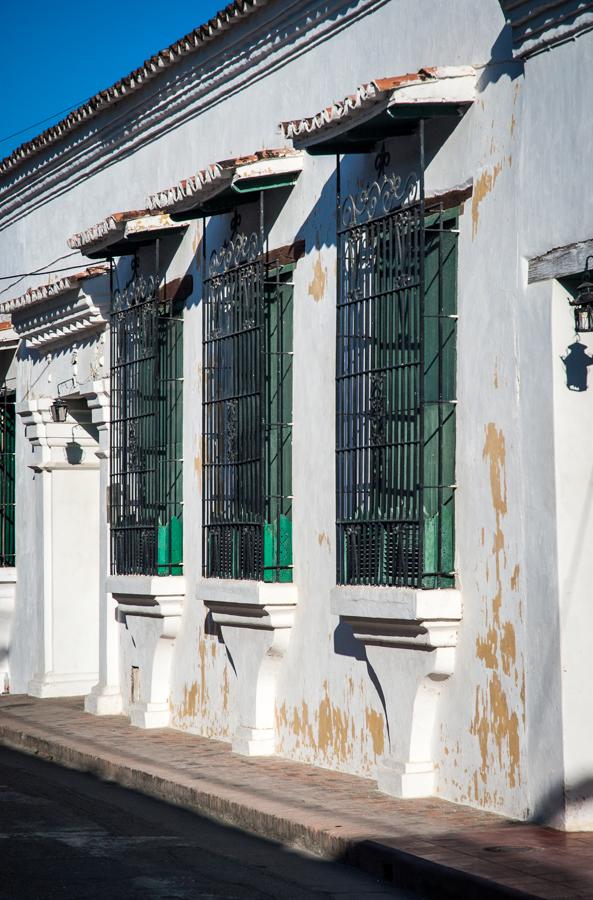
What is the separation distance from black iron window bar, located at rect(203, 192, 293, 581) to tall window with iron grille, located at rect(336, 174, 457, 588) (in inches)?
42.7

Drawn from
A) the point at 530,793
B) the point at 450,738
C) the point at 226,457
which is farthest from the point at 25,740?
the point at 530,793

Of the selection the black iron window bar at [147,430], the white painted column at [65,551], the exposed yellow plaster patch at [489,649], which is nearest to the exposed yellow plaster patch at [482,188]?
the exposed yellow plaster patch at [489,649]

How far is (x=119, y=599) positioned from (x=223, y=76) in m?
4.45

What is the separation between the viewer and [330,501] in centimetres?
1016

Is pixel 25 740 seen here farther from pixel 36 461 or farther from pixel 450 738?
pixel 450 738

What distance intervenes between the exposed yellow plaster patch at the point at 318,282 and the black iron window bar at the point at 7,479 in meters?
7.29

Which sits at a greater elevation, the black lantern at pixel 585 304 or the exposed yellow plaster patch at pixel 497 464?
the black lantern at pixel 585 304

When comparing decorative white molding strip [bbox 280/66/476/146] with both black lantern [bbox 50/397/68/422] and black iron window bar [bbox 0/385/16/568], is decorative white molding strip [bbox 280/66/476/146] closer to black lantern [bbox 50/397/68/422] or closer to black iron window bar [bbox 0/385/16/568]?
black lantern [bbox 50/397/68/422]

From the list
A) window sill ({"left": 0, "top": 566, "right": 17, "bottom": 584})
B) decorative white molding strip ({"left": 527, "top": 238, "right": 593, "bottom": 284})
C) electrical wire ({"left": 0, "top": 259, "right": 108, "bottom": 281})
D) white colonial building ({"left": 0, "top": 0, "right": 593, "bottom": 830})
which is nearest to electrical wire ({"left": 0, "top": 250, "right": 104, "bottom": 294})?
electrical wire ({"left": 0, "top": 259, "right": 108, "bottom": 281})

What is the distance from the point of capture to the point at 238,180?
1048cm

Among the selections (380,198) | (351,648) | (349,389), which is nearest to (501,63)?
(380,198)

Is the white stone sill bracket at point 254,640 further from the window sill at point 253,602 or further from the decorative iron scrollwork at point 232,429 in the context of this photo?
the decorative iron scrollwork at point 232,429

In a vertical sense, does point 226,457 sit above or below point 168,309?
below

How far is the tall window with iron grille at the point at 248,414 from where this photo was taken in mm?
10727
